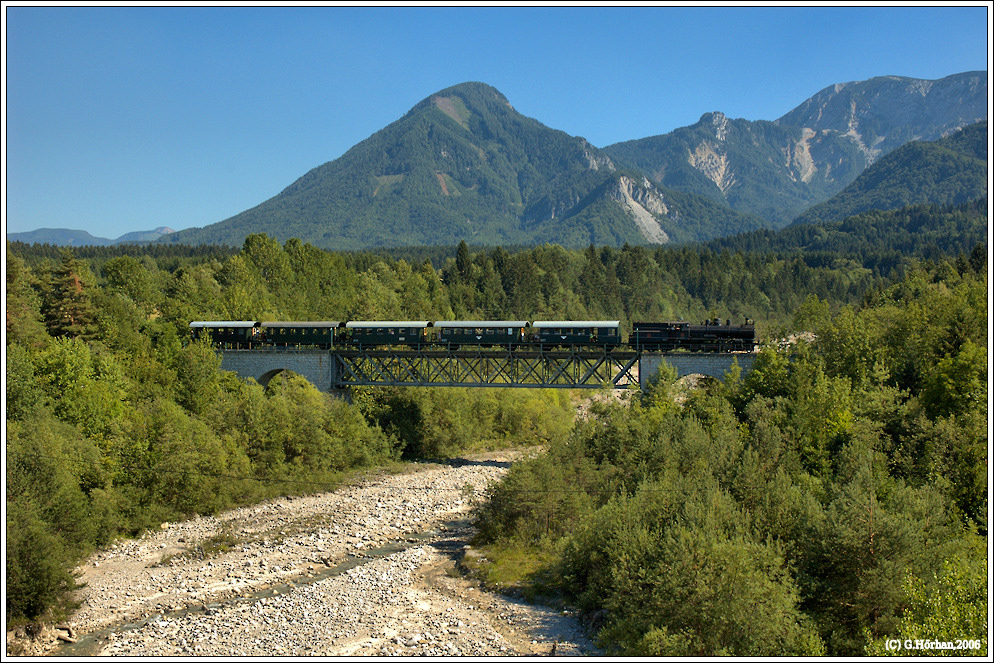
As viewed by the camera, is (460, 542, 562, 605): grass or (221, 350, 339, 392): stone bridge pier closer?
→ (460, 542, 562, 605): grass

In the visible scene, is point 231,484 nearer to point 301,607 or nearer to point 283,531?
point 283,531

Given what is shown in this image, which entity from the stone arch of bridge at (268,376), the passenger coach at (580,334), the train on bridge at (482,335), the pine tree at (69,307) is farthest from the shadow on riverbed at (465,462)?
the pine tree at (69,307)

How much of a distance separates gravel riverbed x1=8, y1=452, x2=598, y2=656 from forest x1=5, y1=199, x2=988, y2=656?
5.84ft

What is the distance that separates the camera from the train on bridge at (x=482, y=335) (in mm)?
55656

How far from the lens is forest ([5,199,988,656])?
26.8m

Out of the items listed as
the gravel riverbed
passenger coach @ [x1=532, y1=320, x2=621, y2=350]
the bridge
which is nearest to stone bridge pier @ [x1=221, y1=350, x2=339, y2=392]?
the bridge

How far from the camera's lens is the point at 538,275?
12462 centimetres

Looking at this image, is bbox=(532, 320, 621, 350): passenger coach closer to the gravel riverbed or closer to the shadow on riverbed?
the shadow on riverbed

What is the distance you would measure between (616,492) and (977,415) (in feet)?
56.9

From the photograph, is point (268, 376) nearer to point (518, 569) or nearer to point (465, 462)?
point (465, 462)

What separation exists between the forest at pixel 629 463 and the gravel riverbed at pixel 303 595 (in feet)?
5.84

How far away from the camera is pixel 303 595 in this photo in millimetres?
34406

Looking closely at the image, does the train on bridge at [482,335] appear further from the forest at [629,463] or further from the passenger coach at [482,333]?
the forest at [629,463]

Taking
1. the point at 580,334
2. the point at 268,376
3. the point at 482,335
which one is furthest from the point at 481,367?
the point at 268,376
